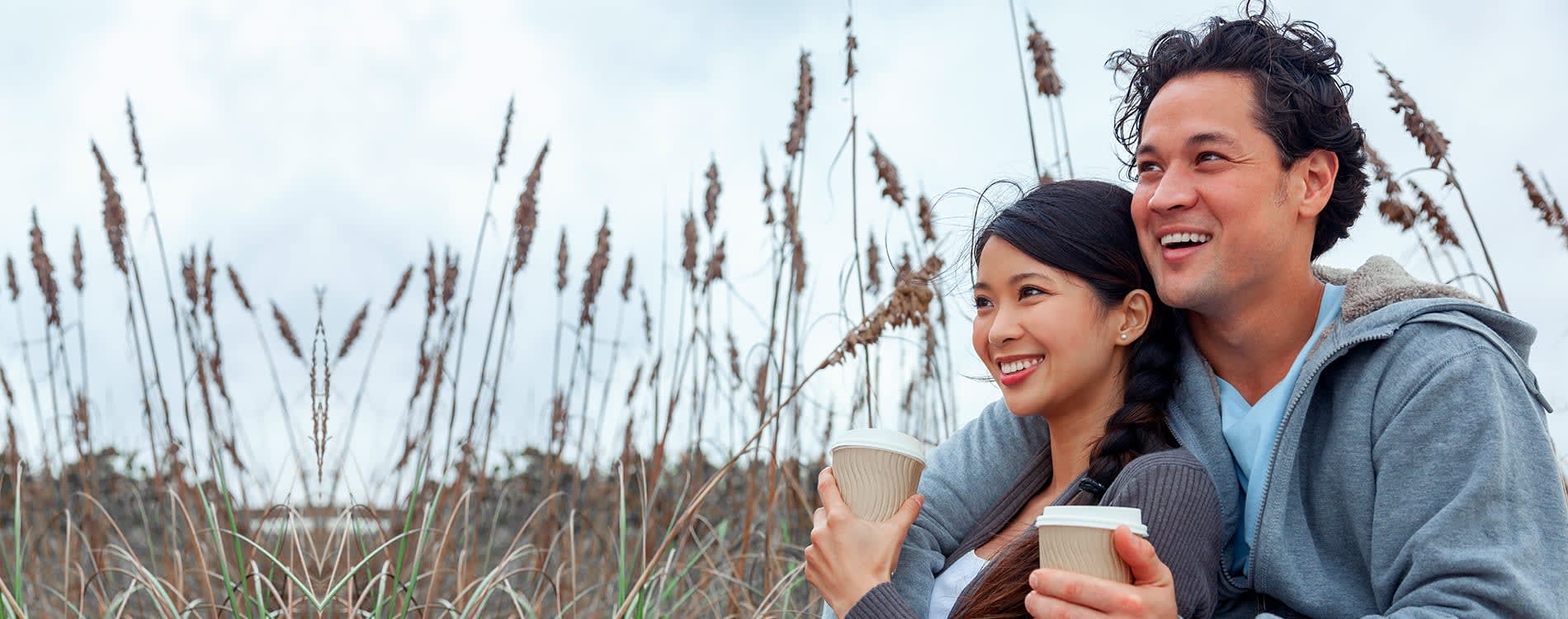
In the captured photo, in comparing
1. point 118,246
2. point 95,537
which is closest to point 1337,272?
point 118,246

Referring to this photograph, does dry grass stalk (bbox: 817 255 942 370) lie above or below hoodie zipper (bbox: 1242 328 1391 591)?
above

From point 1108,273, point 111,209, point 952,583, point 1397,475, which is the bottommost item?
point 952,583

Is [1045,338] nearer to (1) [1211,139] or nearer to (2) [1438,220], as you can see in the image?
(1) [1211,139]

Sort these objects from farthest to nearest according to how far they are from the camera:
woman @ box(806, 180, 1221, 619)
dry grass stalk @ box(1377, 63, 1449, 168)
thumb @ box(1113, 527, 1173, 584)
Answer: dry grass stalk @ box(1377, 63, 1449, 168) → woman @ box(806, 180, 1221, 619) → thumb @ box(1113, 527, 1173, 584)

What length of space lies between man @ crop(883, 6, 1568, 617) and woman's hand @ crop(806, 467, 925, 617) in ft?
0.56

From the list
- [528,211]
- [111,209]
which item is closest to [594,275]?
[528,211]

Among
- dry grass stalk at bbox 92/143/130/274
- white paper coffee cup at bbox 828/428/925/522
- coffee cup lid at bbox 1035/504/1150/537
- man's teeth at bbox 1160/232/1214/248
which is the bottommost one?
coffee cup lid at bbox 1035/504/1150/537

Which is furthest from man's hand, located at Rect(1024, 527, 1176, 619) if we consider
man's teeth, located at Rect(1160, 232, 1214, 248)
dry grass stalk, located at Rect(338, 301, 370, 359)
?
dry grass stalk, located at Rect(338, 301, 370, 359)

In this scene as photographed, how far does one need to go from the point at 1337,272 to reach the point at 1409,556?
0.66 metres

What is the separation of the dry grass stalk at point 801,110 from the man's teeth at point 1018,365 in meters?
1.24

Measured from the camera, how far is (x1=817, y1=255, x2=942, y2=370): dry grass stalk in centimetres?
211

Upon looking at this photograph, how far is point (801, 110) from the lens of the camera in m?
3.00

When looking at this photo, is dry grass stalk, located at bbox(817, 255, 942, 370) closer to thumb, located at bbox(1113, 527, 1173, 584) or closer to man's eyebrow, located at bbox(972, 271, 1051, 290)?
man's eyebrow, located at bbox(972, 271, 1051, 290)

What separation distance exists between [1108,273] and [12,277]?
384 cm
